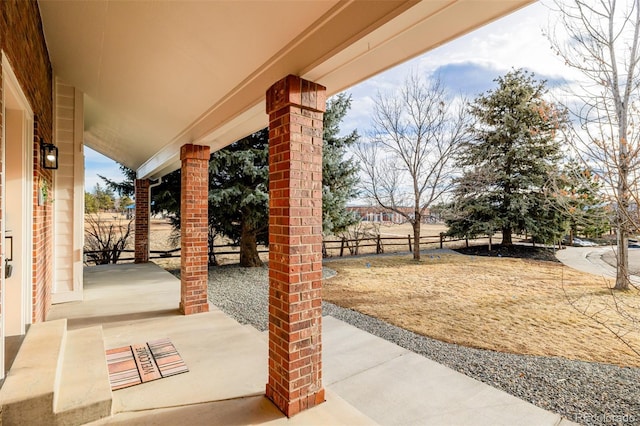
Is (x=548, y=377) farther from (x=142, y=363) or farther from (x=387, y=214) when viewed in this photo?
(x=387, y=214)

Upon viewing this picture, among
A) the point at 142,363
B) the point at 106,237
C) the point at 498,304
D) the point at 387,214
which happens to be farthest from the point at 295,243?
the point at 106,237

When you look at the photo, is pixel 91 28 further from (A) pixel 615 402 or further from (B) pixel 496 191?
(B) pixel 496 191

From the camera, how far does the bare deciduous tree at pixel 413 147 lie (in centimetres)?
1061

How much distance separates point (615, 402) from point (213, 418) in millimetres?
3416

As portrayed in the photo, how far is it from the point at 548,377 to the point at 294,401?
272cm

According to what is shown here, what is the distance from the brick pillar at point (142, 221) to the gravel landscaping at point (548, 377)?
547 cm

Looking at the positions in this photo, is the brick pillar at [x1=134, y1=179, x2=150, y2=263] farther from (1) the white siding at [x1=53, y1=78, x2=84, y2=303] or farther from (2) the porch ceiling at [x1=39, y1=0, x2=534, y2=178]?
(2) the porch ceiling at [x1=39, y1=0, x2=534, y2=178]

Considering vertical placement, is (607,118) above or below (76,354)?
above

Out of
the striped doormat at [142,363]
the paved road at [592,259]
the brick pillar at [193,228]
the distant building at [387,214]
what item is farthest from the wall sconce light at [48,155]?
the paved road at [592,259]

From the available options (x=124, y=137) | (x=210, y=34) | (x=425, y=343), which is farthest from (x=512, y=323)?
(x=124, y=137)

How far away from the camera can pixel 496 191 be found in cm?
1295

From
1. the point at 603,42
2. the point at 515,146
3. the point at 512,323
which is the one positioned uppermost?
the point at 515,146

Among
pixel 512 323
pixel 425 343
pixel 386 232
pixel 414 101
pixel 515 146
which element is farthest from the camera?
pixel 386 232

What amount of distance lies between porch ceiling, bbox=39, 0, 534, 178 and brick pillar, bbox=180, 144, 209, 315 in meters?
0.37
